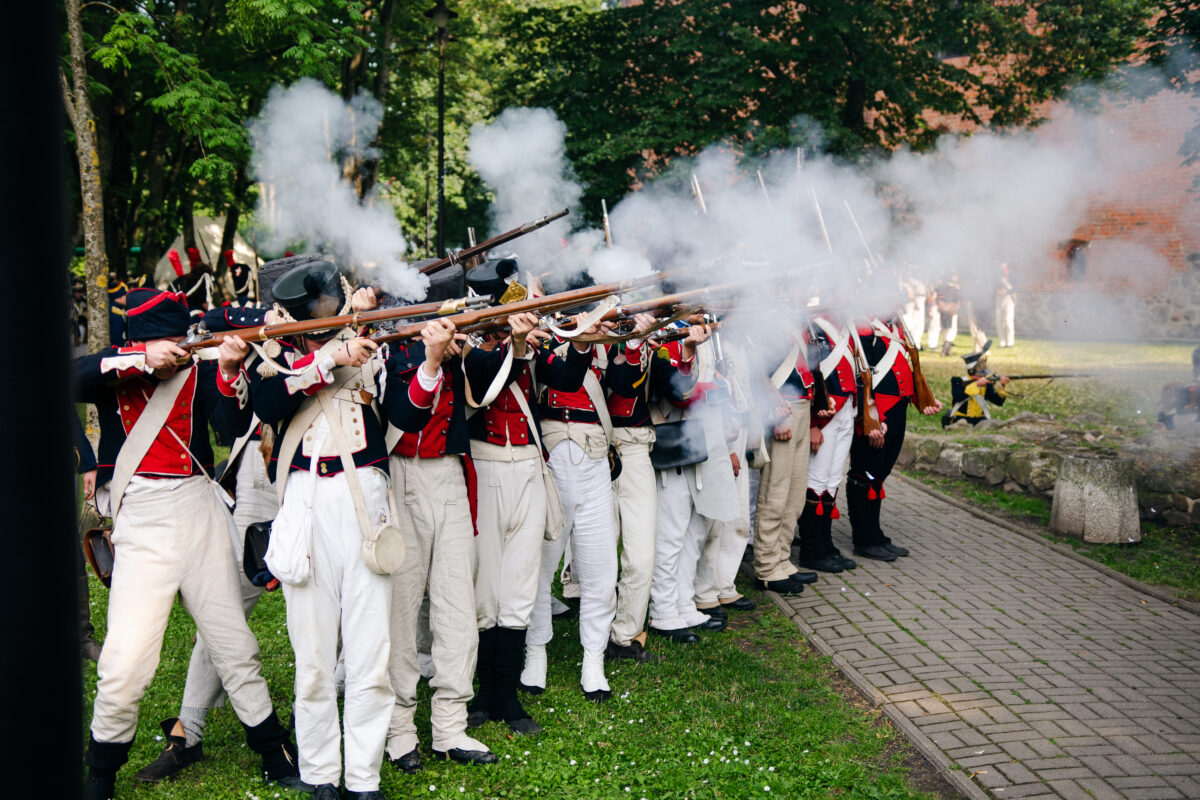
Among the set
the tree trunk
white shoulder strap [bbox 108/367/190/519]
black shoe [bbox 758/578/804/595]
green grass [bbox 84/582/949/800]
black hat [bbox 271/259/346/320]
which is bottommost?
green grass [bbox 84/582/949/800]

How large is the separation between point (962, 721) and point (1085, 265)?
35.1ft

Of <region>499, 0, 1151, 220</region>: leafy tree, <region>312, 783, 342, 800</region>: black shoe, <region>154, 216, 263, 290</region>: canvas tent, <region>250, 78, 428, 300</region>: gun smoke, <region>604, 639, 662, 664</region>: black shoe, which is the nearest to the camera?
<region>312, 783, 342, 800</region>: black shoe

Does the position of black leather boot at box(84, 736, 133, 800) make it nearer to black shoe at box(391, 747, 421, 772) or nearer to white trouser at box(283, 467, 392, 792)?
white trouser at box(283, 467, 392, 792)

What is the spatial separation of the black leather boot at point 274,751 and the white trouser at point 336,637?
25 cm

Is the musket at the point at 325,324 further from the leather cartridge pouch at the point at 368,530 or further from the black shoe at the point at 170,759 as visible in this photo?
the black shoe at the point at 170,759

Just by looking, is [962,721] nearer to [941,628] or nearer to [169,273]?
[941,628]

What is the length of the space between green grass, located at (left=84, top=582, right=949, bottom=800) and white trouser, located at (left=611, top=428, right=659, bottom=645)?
1.36 feet

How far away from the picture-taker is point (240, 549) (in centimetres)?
465

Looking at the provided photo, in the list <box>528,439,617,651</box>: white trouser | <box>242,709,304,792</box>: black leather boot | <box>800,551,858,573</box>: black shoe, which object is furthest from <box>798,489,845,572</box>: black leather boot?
<box>242,709,304,792</box>: black leather boot

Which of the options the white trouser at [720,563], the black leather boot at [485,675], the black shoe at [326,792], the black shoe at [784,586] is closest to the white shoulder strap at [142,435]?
the black shoe at [326,792]

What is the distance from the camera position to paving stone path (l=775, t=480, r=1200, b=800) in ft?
14.2

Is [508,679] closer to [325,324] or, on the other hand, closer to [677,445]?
[677,445]

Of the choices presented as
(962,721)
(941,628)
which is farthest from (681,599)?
(962,721)

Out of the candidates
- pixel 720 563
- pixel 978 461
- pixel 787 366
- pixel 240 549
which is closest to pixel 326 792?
pixel 240 549
